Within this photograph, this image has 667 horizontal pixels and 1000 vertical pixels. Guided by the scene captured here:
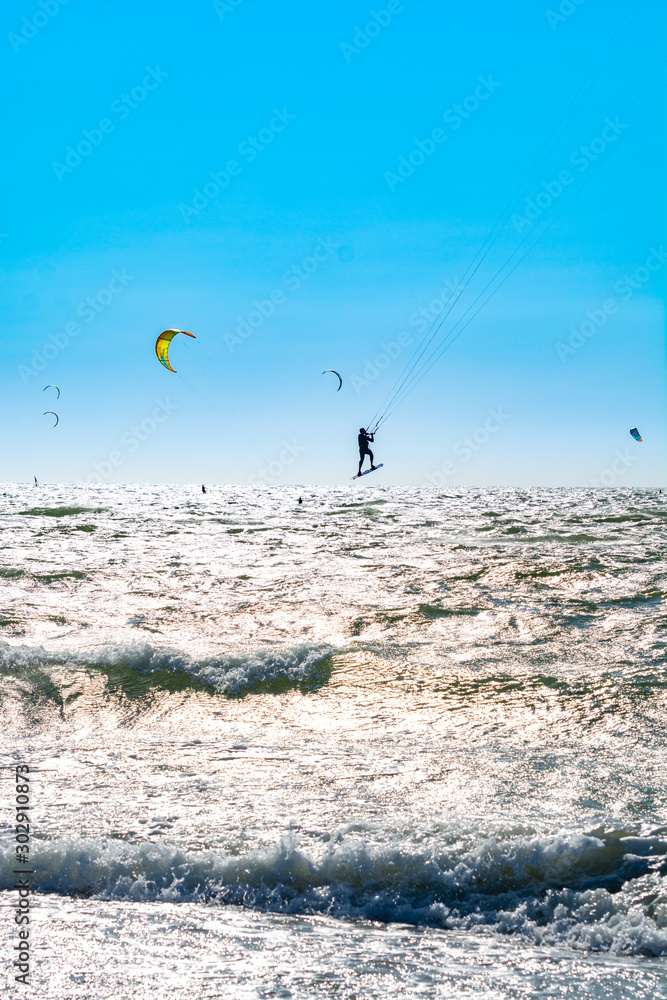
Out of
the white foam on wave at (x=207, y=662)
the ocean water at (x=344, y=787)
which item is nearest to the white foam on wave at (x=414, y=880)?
the ocean water at (x=344, y=787)

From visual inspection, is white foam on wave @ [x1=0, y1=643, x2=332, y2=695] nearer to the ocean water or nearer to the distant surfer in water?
the ocean water

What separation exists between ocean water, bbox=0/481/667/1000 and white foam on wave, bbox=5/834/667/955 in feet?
0.04

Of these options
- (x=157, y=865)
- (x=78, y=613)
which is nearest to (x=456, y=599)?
(x=78, y=613)

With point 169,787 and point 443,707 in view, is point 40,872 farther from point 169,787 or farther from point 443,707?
point 443,707

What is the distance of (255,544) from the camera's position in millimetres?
14781

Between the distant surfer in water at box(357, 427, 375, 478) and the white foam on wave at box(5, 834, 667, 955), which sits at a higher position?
the distant surfer in water at box(357, 427, 375, 478)

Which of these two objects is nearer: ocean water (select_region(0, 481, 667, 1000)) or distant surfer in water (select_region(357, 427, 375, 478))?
ocean water (select_region(0, 481, 667, 1000))

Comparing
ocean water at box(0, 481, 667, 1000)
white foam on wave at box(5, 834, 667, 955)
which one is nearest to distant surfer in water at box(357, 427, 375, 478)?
ocean water at box(0, 481, 667, 1000)

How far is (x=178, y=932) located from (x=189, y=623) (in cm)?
560

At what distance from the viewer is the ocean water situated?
8.32ft

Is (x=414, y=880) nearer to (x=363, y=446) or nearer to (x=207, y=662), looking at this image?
(x=207, y=662)

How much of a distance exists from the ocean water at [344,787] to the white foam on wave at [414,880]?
0.01m

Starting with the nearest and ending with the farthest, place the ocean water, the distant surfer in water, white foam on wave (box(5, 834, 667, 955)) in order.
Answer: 1. the ocean water
2. white foam on wave (box(5, 834, 667, 955))
3. the distant surfer in water

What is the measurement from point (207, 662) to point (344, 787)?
9.71 ft
